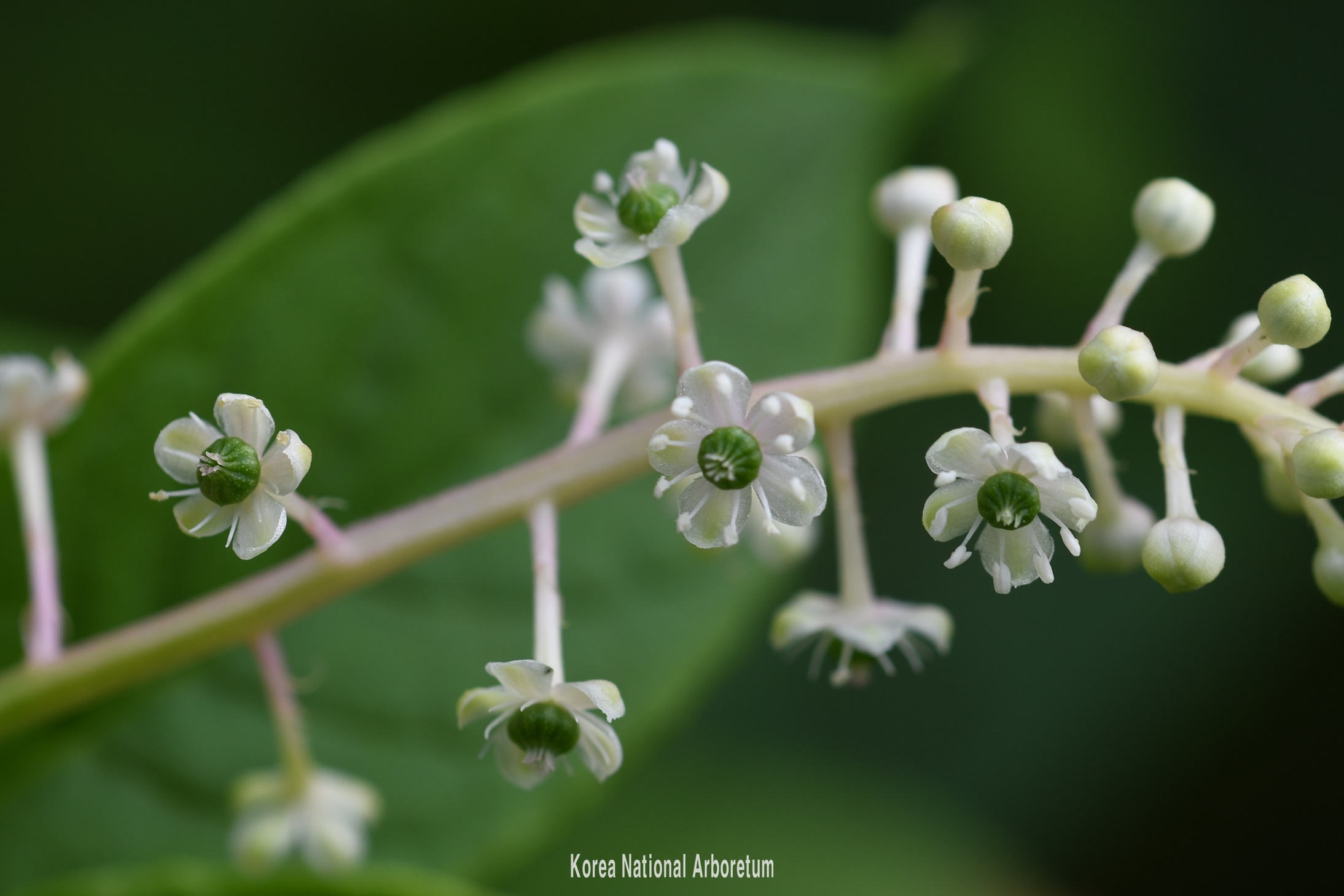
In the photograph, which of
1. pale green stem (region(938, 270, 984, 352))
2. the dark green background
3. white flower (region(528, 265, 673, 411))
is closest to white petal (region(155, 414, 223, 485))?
white flower (region(528, 265, 673, 411))

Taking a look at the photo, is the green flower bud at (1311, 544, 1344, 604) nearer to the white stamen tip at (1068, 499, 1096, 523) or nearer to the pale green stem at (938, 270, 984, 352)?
the white stamen tip at (1068, 499, 1096, 523)

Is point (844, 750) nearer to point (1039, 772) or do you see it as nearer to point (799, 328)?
point (1039, 772)

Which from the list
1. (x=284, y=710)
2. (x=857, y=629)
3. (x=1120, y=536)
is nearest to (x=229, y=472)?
(x=284, y=710)

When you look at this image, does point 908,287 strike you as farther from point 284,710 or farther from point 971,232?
point 284,710

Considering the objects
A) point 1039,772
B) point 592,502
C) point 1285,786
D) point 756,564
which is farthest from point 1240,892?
point 592,502

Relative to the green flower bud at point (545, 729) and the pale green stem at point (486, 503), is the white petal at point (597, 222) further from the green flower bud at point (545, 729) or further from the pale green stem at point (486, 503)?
the green flower bud at point (545, 729)
